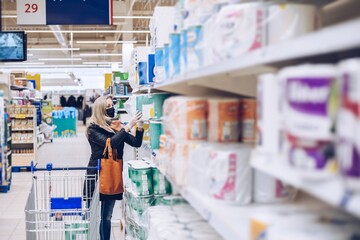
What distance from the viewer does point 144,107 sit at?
4105 millimetres

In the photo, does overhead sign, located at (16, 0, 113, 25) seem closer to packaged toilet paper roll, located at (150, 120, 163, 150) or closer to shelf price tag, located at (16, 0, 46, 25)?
shelf price tag, located at (16, 0, 46, 25)

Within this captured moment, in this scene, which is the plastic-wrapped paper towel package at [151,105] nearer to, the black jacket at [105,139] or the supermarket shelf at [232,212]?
the black jacket at [105,139]

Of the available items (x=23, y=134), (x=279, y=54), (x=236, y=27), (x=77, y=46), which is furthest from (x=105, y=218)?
(x=77, y=46)

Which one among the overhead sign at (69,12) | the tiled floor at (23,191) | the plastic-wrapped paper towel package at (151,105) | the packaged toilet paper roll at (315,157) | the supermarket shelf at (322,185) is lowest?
the tiled floor at (23,191)

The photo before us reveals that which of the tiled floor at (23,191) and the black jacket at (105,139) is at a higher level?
the black jacket at (105,139)

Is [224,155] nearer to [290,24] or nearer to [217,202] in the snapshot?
[217,202]

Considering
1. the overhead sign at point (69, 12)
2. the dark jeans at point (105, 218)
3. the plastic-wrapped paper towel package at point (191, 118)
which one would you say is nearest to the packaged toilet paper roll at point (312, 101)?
the plastic-wrapped paper towel package at point (191, 118)

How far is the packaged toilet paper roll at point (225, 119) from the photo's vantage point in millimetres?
1959

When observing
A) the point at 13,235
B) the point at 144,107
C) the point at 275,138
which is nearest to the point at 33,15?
the point at 13,235

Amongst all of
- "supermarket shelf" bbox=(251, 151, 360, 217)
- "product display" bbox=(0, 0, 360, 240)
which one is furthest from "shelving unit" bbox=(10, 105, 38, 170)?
"supermarket shelf" bbox=(251, 151, 360, 217)

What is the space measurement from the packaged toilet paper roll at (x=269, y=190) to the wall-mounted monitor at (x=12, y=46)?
7.62m

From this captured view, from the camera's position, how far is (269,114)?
4.15 ft

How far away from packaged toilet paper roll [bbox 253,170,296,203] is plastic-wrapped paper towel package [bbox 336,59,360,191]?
0.83 metres

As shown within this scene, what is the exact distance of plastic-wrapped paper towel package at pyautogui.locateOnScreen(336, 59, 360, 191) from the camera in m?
0.89
